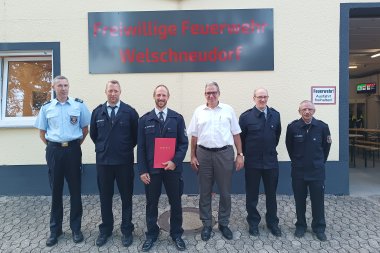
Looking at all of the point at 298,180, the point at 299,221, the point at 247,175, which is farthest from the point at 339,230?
the point at 247,175

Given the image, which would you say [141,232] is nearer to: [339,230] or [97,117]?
[97,117]

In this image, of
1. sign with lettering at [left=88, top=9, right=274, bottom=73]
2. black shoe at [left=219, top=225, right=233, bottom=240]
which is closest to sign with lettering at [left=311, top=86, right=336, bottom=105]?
sign with lettering at [left=88, top=9, right=274, bottom=73]

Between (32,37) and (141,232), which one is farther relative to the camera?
(32,37)

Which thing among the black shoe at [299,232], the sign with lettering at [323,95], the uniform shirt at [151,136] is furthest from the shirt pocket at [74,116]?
the sign with lettering at [323,95]

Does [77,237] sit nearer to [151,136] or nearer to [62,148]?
[62,148]

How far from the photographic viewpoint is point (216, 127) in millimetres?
3684

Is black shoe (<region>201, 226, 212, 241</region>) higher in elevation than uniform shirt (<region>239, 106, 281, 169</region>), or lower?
lower

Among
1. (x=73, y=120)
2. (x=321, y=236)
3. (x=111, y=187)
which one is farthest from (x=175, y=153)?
(x=321, y=236)

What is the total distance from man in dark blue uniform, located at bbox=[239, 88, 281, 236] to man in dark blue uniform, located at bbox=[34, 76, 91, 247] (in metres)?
2.21

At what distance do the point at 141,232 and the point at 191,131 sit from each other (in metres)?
1.52

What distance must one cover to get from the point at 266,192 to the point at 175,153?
1.35 meters

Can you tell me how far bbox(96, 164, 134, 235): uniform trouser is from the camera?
11.8 feet

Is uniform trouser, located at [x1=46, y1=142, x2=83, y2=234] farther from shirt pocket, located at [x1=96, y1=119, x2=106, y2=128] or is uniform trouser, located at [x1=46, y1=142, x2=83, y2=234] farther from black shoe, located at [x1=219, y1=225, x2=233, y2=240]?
black shoe, located at [x1=219, y1=225, x2=233, y2=240]

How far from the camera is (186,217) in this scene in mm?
4402
